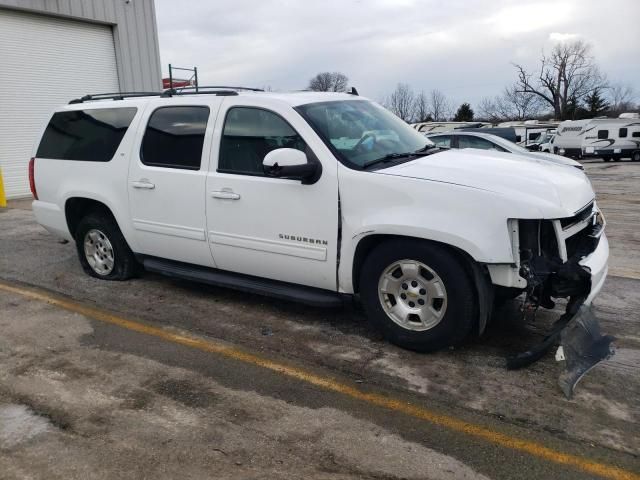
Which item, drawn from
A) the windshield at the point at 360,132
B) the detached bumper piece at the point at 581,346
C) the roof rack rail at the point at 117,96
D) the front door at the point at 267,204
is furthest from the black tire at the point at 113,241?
the detached bumper piece at the point at 581,346

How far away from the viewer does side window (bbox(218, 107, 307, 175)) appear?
169 inches

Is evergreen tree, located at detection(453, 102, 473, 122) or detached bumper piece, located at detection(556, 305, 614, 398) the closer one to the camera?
detached bumper piece, located at detection(556, 305, 614, 398)

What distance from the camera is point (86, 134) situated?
562 centimetres

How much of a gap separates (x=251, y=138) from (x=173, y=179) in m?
0.86

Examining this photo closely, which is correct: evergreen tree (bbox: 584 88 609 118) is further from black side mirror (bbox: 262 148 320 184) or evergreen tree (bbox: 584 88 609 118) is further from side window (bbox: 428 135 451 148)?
black side mirror (bbox: 262 148 320 184)

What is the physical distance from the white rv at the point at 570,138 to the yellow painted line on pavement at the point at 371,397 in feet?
101

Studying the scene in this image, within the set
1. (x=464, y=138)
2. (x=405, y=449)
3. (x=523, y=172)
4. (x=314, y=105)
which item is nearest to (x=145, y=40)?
(x=464, y=138)

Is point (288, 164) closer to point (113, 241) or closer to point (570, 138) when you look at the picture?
point (113, 241)

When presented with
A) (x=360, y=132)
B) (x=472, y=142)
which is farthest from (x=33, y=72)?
(x=360, y=132)

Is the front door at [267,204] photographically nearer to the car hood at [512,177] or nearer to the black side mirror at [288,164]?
the black side mirror at [288,164]

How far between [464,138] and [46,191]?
843cm

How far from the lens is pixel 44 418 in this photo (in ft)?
10.6

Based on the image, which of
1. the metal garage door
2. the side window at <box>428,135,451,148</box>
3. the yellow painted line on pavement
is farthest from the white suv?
the metal garage door

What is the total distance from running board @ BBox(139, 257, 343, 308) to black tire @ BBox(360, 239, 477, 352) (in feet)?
1.09
